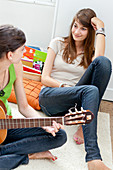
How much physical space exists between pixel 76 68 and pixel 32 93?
0.44 metres

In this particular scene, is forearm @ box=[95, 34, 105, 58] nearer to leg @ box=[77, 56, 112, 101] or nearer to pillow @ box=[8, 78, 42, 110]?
leg @ box=[77, 56, 112, 101]

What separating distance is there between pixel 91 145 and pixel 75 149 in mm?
386

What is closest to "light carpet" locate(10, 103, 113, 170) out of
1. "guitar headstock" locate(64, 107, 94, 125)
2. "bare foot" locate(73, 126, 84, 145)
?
"bare foot" locate(73, 126, 84, 145)

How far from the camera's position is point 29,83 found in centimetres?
221

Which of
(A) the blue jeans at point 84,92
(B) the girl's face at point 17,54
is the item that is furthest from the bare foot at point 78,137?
(B) the girl's face at point 17,54

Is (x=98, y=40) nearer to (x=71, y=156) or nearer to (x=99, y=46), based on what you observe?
(x=99, y=46)

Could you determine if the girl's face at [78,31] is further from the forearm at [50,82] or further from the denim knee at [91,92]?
the denim knee at [91,92]

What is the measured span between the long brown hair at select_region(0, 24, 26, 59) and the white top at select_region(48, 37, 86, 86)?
0.74m

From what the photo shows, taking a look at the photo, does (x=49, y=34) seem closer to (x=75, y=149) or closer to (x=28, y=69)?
(x=28, y=69)

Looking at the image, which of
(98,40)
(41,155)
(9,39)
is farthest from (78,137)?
(9,39)

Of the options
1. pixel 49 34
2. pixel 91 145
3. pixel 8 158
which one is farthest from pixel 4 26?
pixel 49 34

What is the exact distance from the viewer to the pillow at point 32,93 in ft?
6.70

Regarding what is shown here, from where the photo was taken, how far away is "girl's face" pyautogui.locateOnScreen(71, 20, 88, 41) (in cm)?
190

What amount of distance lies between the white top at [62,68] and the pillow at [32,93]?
239 millimetres
